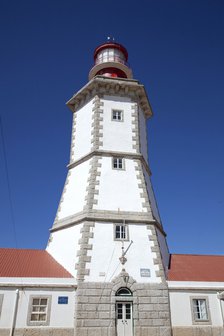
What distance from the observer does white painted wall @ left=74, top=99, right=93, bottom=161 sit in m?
17.0

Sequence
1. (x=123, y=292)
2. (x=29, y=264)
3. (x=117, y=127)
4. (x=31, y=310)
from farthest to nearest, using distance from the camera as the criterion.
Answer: (x=117, y=127)
(x=29, y=264)
(x=123, y=292)
(x=31, y=310)

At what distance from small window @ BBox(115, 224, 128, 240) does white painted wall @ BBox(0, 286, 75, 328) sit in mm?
3233

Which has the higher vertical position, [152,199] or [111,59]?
[111,59]

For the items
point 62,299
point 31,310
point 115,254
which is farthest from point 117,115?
point 31,310

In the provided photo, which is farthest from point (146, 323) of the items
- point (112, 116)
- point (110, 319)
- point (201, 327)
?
point (112, 116)

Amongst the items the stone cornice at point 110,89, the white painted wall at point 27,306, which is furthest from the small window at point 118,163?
the white painted wall at point 27,306

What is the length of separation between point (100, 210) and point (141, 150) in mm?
5235

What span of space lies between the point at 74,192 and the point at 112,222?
10.3ft

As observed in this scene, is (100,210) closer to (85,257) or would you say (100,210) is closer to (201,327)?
(85,257)

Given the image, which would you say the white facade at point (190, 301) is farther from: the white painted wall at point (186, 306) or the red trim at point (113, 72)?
the red trim at point (113, 72)

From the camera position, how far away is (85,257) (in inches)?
499

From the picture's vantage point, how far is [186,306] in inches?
504

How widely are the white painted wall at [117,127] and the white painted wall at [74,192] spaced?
1918 millimetres

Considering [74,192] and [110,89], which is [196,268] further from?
[110,89]
